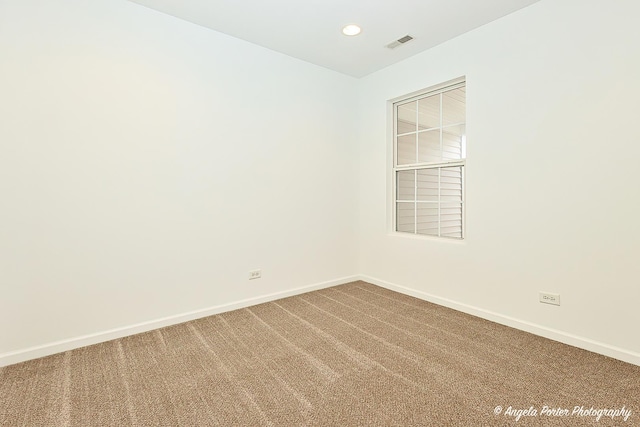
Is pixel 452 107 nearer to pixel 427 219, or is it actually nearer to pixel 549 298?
pixel 427 219

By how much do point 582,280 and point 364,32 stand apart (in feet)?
9.18

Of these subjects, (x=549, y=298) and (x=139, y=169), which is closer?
(x=549, y=298)

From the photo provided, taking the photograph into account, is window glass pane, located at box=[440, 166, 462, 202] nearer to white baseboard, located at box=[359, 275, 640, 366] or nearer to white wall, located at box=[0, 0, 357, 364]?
white baseboard, located at box=[359, 275, 640, 366]

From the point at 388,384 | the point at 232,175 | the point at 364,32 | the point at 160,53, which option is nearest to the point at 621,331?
the point at 388,384

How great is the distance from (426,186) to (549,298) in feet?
5.60

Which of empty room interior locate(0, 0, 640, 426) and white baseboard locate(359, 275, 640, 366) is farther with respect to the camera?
white baseboard locate(359, 275, 640, 366)

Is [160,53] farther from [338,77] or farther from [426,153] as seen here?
[426,153]

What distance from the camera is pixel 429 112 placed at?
3.55 meters

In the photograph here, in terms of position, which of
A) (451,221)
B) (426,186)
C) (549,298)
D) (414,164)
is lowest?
(549,298)

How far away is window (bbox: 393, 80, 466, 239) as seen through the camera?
3.30 metres

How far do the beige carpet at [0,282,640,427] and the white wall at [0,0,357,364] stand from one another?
0.39 metres

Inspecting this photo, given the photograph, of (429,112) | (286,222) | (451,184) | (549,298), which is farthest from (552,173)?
(286,222)

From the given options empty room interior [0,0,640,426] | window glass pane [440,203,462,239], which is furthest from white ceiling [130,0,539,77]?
window glass pane [440,203,462,239]

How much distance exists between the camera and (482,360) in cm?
208
